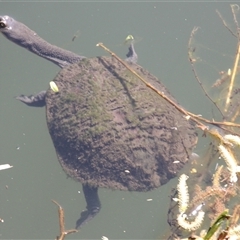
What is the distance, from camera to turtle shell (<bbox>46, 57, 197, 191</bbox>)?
3262mm

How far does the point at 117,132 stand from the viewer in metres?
3.25

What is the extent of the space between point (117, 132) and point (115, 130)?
28mm

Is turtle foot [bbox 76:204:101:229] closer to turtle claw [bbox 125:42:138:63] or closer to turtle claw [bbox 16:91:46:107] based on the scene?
turtle claw [bbox 16:91:46:107]

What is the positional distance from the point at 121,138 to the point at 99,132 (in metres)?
0.22

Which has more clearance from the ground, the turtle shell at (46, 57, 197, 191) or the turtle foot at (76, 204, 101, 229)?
the turtle shell at (46, 57, 197, 191)

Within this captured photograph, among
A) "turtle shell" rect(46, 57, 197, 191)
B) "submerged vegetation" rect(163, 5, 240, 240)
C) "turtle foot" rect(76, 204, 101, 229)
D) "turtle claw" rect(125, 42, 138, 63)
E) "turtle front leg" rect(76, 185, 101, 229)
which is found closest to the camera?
"submerged vegetation" rect(163, 5, 240, 240)

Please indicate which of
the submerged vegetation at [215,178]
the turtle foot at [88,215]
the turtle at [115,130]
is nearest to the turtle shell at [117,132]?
the turtle at [115,130]

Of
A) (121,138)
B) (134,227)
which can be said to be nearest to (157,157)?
(121,138)

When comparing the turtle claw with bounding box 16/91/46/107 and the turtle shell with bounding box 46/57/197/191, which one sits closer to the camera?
the turtle shell with bounding box 46/57/197/191

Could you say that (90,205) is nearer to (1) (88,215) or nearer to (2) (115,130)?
(1) (88,215)

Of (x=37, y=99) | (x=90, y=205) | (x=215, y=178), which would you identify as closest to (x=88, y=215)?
(x=90, y=205)

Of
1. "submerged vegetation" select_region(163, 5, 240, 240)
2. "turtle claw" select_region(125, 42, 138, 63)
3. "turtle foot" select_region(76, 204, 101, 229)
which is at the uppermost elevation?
"turtle claw" select_region(125, 42, 138, 63)

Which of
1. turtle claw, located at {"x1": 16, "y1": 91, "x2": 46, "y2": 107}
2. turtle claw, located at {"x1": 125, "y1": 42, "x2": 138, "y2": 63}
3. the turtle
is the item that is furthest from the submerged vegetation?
turtle claw, located at {"x1": 16, "y1": 91, "x2": 46, "y2": 107}

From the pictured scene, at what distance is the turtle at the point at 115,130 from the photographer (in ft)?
10.7
